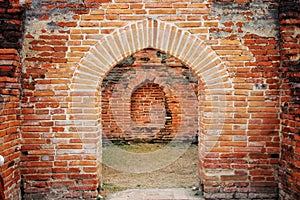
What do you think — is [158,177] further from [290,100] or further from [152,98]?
[152,98]

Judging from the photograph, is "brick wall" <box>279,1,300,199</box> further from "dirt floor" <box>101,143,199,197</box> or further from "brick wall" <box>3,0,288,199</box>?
"dirt floor" <box>101,143,199,197</box>

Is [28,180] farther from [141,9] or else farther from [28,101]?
[141,9]

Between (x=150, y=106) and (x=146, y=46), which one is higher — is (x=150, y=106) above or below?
below

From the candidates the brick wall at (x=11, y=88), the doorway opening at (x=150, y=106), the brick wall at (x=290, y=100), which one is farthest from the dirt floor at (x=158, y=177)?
the brick wall at (x=290, y=100)

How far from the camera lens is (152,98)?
858 centimetres

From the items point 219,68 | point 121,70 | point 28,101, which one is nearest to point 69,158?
point 28,101

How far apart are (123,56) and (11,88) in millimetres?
1488

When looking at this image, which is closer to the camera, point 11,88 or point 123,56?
point 11,88

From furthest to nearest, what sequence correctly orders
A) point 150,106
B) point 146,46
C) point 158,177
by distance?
1. point 150,106
2. point 158,177
3. point 146,46

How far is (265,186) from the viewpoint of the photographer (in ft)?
12.6

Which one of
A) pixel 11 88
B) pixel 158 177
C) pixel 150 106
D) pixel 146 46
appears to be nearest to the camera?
pixel 11 88

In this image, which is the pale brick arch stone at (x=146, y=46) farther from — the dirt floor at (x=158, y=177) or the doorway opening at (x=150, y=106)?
the doorway opening at (x=150, y=106)

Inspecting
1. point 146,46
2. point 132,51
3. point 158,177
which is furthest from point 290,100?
point 158,177

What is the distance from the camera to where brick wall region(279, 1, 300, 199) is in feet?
11.4
